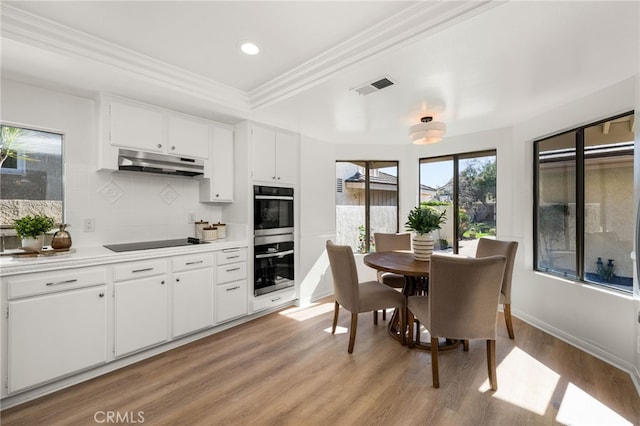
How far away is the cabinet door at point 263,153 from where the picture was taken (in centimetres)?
326

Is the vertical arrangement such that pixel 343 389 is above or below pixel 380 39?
below

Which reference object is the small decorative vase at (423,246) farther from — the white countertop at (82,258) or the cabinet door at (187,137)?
the cabinet door at (187,137)

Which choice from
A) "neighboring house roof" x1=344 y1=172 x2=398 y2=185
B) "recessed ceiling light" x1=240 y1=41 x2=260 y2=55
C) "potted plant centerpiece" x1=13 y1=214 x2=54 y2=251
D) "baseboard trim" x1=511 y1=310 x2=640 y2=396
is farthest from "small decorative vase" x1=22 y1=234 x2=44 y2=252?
"baseboard trim" x1=511 y1=310 x2=640 y2=396

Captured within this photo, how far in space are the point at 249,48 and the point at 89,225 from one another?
214cm

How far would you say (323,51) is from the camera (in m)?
2.05

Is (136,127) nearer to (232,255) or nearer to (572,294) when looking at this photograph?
(232,255)

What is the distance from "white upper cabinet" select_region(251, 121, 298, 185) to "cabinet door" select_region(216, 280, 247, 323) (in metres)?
1.25

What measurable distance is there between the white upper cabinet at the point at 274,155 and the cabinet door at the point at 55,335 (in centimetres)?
191

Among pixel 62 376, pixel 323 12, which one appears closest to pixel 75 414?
pixel 62 376

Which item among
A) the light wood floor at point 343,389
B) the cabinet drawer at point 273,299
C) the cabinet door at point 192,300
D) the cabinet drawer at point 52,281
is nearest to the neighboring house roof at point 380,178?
the cabinet drawer at point 273,299

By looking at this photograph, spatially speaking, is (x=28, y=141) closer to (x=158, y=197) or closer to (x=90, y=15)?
(x=158, y=197)

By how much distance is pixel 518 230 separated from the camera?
350cm

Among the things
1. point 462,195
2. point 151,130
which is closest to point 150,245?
point 151,130

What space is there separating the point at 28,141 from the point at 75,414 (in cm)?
213
